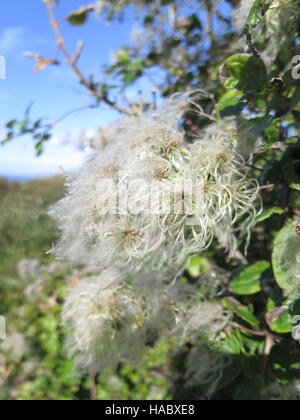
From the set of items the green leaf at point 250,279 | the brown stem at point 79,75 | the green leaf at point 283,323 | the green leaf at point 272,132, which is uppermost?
the brown stem at point 79,75

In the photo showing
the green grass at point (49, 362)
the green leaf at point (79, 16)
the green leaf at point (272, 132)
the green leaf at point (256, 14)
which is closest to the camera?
the green leaf at point (256, 14)

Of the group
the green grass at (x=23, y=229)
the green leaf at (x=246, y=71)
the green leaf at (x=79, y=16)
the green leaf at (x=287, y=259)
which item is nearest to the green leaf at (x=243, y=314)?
the green leaf at (x=287, y=259)

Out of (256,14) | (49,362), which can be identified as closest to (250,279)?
(256,14)

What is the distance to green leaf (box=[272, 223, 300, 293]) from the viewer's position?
0.65m

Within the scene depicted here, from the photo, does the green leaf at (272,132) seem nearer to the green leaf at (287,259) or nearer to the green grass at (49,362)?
the green leaf at (287,259)

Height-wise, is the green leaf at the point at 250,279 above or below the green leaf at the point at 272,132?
below

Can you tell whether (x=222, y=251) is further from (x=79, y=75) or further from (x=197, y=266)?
(x=79, y=75)

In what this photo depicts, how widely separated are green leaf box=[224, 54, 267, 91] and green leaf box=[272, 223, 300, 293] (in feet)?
1.10

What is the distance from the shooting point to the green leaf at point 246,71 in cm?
69

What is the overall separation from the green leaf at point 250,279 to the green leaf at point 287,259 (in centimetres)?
18

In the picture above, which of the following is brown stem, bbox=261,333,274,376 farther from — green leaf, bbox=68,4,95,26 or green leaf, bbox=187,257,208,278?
green leaf, bbox=68,4,95,26

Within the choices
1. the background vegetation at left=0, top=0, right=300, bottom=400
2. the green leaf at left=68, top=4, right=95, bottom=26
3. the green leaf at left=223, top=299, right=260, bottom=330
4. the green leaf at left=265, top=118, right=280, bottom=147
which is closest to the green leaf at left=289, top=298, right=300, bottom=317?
the background vegetation at left=0, top=0, right=300, bottom=400

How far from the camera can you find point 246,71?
71 cm
